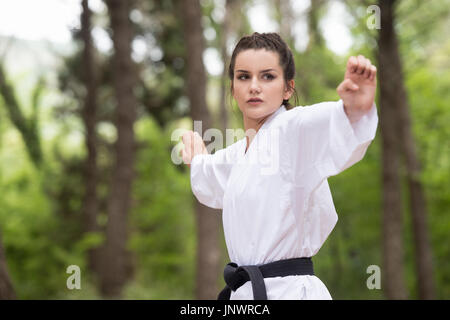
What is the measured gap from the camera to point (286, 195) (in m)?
2.06

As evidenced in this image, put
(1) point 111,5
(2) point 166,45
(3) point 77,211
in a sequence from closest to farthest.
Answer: (1) point 111,5 < (3) point 77,211 < (2) point 166,45

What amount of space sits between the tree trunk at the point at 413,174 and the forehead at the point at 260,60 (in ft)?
25.4

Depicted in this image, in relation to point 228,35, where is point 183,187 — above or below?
below

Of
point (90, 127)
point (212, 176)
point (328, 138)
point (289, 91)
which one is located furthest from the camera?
point (90, 127)

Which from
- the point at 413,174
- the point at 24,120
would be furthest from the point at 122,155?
the point at 413,174

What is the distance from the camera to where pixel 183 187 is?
1516 cm

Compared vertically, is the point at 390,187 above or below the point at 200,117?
below

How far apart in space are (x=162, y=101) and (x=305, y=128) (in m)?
16.4

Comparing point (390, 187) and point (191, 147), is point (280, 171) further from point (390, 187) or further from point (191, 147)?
point (390, 187)

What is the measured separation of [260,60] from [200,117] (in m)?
6.22

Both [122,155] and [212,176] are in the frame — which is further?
[122,155]

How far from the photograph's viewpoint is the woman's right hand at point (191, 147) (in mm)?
2717

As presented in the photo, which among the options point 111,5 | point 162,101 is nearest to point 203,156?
point 111,5
